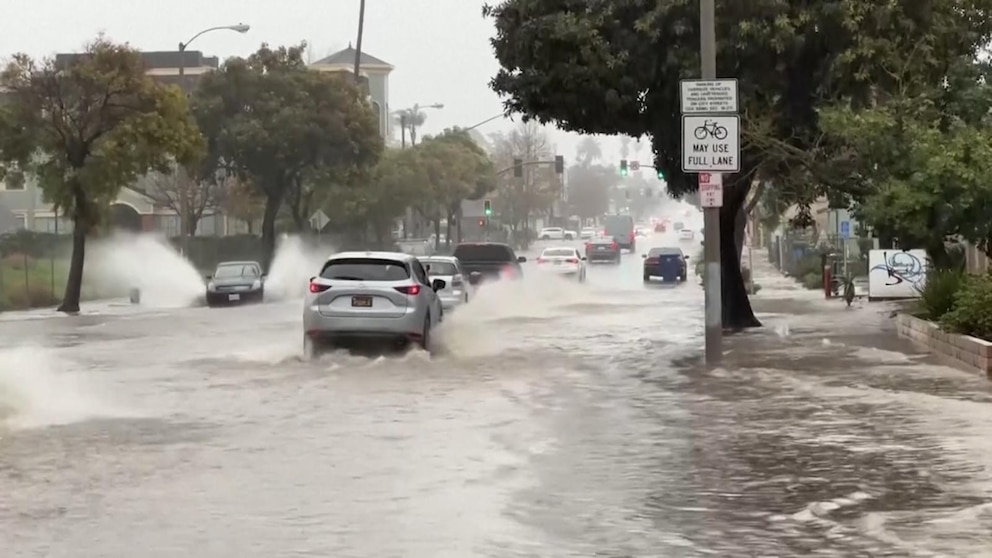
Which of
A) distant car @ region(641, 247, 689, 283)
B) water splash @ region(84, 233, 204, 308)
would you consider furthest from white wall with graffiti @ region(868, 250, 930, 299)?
water splash @ region(84, 233, 204, 308)

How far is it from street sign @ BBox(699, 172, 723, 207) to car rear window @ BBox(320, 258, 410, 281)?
439cm

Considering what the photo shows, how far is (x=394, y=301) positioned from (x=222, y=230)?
6687cm

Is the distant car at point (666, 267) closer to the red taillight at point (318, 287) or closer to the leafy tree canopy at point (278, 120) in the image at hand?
the leafy tree canopy at point (278, 120)

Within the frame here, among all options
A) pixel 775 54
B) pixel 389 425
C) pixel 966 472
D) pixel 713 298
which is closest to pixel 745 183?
pixel 775 54

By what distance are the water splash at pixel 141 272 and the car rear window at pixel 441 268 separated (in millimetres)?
18866

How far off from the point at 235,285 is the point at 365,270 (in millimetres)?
22276

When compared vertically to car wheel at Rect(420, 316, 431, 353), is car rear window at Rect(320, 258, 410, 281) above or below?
above

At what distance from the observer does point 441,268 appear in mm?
30906

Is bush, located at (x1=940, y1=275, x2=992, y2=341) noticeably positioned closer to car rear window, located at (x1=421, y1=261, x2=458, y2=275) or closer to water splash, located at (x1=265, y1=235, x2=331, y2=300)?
car rear window, located at (x1=421, y1=261, x2=458, y2=275)

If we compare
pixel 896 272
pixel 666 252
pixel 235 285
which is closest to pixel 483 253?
Answer: pixel 235 285

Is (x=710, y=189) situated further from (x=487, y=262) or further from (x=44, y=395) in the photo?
(x=487, y=262)

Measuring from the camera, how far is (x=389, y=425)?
1439cm

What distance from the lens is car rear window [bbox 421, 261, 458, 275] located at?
30.8m

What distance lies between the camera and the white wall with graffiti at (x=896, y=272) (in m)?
34.7
